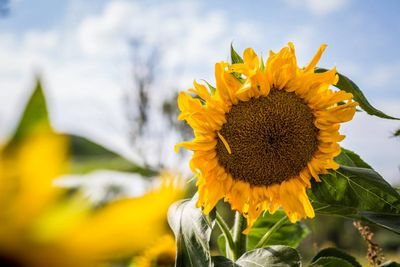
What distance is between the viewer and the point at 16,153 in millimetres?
148

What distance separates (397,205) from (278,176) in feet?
0.71

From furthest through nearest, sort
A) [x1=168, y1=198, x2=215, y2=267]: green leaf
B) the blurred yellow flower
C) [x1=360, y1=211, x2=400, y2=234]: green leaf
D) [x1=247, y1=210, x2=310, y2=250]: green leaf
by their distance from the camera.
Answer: [x1=247, y1=210, x2=310, y2=250]: green leaf < [x1=360, y1=211, x2=400, y2=234]: green leaf < [x1=168, y1=198, x2=215, y2=267]: green leaf < the blurred yellow flower

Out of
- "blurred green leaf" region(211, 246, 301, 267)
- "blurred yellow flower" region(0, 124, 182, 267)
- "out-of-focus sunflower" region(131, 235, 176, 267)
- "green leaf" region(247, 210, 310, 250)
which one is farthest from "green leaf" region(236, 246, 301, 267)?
"blurred yellow flower" region(0, 124, 182, 267)

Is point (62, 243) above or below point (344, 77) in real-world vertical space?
below

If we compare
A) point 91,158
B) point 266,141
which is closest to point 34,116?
point 91,158

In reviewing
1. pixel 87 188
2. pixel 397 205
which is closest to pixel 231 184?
pixel 397 205

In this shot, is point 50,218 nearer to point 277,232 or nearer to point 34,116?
point 34,116

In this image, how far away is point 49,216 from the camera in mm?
154

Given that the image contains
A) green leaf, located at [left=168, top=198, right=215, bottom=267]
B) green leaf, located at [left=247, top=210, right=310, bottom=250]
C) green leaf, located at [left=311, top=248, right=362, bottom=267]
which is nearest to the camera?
green leaf, located at [left=168, top=198, right=215, bottom=267]

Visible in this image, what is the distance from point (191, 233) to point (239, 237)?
0.76 feet

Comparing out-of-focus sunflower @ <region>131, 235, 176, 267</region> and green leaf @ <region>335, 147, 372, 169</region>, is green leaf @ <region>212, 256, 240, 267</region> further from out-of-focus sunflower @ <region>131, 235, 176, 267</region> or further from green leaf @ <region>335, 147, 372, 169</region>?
green leaf @ <region>335, 147, 372, 169</region>

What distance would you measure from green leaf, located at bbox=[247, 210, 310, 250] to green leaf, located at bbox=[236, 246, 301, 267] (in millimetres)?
274

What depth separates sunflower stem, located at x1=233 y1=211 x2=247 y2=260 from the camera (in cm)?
104

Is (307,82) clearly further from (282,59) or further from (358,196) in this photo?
(358,196)
